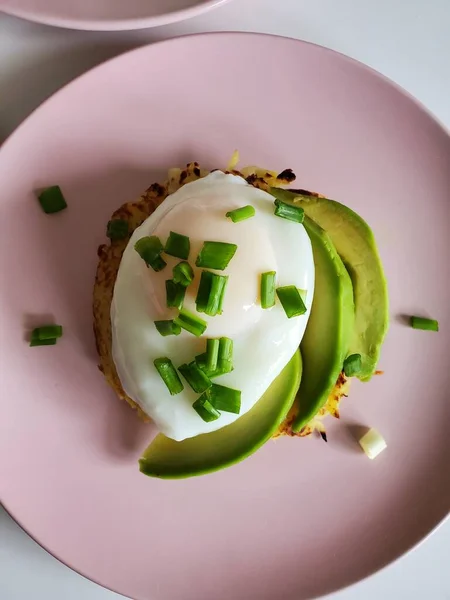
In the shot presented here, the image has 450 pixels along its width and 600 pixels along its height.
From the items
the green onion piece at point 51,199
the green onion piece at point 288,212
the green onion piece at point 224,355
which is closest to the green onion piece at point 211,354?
the green onion piece at point 224,355

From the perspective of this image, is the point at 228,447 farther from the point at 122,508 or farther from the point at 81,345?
the point at 81,345

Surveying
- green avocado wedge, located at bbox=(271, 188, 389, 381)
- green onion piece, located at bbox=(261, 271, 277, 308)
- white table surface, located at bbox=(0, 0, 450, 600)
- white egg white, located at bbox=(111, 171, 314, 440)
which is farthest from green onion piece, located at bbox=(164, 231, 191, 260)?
white table surface, located at bbox=(0, 0, 450, 600)

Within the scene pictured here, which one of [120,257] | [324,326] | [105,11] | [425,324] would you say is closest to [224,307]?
[324,326]

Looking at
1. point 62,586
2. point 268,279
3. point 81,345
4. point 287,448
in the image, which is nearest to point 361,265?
point 268,279

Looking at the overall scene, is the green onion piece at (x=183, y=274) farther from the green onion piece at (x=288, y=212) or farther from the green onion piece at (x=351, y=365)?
the green onion piece at (x=351, y=365)

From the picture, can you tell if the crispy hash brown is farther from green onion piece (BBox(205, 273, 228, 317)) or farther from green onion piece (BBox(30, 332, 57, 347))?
green onion piece (BBox(205, 273, 228, 317))

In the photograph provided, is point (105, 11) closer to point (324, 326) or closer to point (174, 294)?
point (174, 294)
